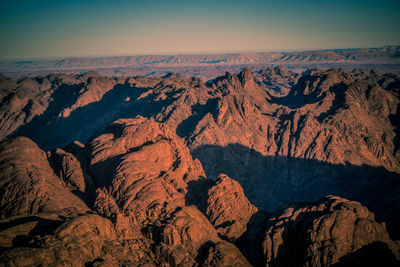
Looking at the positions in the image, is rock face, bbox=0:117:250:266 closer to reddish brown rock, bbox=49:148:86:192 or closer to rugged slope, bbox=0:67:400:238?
reddish brown rock, bbox=49:148:86:192

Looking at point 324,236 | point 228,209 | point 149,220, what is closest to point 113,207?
point 149,220

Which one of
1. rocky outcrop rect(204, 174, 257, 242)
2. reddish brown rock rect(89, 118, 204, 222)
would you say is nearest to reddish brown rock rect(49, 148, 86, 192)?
reddish brown rock rect(89, 118, 204, 222)

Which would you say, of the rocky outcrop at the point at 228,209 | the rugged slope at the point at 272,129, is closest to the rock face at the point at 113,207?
the rocky outcrop at the point at 228,209

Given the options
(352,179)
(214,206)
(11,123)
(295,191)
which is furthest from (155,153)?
(11,123)

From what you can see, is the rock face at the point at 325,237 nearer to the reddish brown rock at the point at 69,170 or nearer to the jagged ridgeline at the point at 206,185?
the jagged ridgeline at the point at 206,185

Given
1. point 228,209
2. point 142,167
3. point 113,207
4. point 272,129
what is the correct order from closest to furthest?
point 113,207 < point 228,209 < point 142,167 < point 272,129

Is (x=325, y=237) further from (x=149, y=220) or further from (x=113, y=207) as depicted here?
(x=113, y=207)

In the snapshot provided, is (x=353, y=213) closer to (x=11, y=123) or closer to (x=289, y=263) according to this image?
(x=289, y=263)

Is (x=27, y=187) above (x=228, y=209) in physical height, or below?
above
